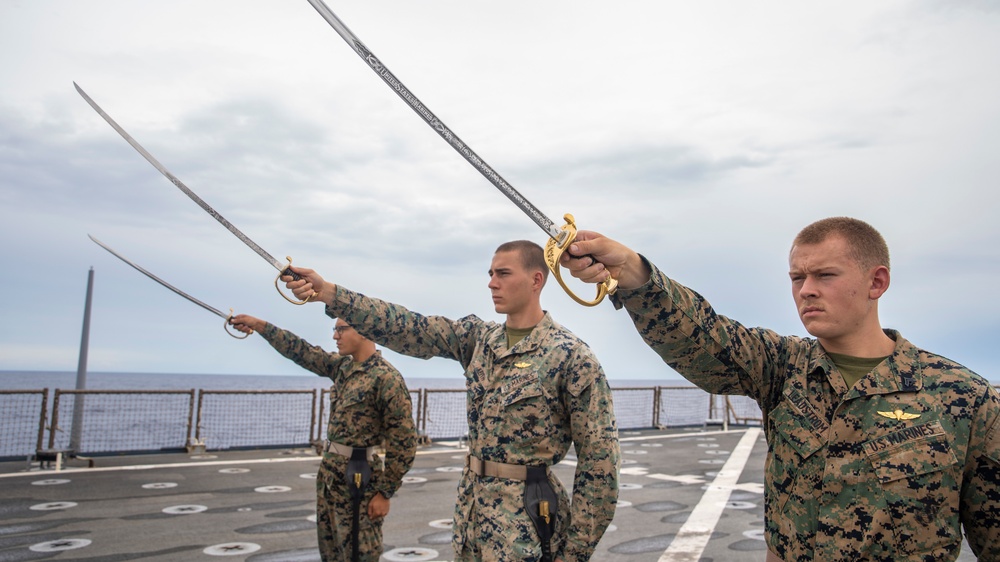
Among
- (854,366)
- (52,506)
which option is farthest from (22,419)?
(854,366)

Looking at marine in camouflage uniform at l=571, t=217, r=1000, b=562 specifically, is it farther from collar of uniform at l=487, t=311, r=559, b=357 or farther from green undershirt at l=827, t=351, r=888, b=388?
collar of uniform at l=487, t=311, r=559, b=357

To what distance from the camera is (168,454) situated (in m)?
13.7

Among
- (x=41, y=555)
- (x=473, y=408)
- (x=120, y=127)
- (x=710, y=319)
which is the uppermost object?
(x=120, y=127)

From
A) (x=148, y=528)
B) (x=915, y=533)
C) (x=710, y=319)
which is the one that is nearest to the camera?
(x=915, y=533)

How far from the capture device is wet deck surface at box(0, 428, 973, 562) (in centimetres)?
692

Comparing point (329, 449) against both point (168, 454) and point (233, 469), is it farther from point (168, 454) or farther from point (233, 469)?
point (168, 454)

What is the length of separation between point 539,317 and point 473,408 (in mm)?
648

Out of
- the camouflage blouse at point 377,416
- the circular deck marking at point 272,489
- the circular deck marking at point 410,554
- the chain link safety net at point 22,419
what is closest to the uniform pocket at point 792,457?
the camouflage blouse at point 377,416

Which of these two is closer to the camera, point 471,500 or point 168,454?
point 471,500

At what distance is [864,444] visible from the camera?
2.24m

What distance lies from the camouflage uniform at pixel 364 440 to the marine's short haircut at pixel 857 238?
3.73m

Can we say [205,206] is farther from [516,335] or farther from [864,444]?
[864,444]

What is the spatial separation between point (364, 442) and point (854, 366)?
3865mm

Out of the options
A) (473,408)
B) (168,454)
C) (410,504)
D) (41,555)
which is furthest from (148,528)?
(168,454)
